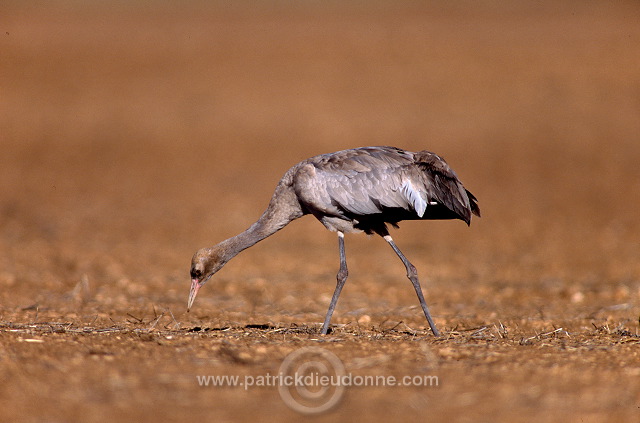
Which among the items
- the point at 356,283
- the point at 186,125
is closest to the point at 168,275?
the point at 356,283

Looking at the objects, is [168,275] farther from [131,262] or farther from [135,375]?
[135,375]

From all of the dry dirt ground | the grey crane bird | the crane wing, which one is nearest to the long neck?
the grey crane bird

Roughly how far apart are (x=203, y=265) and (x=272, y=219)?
799 mm

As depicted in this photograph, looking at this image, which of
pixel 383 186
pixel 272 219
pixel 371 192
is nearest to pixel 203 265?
pixel 272 219

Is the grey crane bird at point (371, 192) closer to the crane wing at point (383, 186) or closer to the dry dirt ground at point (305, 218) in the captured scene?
the crane wing at point (383, 186)

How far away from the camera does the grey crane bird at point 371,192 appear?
821cm

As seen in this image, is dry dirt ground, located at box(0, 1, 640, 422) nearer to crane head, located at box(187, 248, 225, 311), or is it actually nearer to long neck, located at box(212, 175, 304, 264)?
crane head, located at box(187, 248, 225, 311)

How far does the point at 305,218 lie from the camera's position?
19.2 metres

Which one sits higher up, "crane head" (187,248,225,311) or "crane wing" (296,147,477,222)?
"crane wing" (296,147,477,222)

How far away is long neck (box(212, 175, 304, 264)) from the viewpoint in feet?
28.6

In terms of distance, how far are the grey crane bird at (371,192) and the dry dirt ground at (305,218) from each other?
1063mm

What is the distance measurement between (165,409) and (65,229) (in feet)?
39.0

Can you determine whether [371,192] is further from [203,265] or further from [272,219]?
[203,265]

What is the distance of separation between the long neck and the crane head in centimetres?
4
